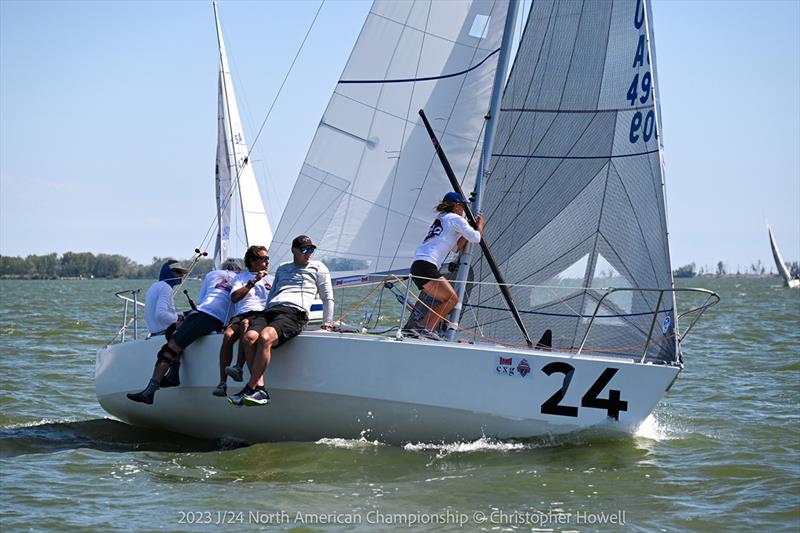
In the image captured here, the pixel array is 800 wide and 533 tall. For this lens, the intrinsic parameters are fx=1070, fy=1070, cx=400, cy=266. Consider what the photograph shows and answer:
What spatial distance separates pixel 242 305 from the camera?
843cm

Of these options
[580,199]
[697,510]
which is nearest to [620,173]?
[580,199]

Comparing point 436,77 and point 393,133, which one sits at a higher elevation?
point 436,77

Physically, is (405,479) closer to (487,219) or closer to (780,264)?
(487,219)

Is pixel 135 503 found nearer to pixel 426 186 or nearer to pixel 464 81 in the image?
pixel 426 186

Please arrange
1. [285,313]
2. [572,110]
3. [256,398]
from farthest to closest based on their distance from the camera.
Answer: [572,110] < [285,313] < [256,398]

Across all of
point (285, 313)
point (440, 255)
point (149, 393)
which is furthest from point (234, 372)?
point (440, 255)

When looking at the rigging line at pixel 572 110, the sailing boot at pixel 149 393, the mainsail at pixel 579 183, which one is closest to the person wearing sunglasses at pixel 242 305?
the sailing boot at pixel 149 393

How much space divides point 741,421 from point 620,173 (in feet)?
8.99

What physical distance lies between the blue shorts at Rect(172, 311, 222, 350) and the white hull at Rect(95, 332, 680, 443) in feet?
1.69

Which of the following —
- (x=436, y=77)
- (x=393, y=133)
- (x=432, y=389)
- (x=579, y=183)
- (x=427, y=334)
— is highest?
(x=436, y=77)

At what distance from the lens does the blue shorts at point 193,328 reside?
856 centimetres

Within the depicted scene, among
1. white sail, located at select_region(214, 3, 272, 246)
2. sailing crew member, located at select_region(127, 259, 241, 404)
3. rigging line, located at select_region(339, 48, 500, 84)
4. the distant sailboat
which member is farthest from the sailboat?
the distant sailboat

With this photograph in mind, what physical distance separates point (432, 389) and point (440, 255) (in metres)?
1.19

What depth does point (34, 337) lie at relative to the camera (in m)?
18.4
